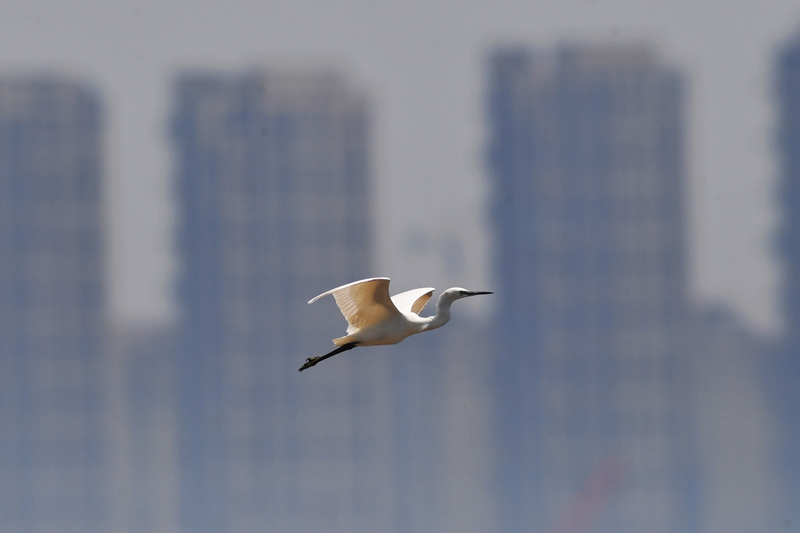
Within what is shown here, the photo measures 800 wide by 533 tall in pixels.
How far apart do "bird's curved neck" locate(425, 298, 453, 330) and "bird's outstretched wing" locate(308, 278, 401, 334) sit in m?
0.72

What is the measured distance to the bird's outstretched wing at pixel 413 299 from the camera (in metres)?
21.1

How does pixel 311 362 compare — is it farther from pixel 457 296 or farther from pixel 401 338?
pixel 457 296

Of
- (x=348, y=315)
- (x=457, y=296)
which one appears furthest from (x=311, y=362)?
(x=457, y=296)

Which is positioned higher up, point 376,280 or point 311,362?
point 376,280

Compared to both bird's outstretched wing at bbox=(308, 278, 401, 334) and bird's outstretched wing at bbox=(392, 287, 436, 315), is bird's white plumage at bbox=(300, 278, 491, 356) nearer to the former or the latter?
bird's outstretched wing at bbox=(308, 278, 401, 334)

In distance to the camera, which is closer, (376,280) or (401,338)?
(376,280)

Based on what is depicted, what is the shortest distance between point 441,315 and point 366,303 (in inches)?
61.5

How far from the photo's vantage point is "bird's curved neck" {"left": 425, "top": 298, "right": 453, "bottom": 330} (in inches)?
763

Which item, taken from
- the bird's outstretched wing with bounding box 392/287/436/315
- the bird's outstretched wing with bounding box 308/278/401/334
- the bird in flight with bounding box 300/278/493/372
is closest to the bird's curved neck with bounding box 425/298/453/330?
the bird in flight with bounding box 300/278/493/372

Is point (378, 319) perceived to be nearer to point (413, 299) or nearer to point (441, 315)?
point (441, 315)

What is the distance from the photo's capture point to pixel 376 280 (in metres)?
18.3

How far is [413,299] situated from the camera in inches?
850

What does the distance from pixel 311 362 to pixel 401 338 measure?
6.25ft

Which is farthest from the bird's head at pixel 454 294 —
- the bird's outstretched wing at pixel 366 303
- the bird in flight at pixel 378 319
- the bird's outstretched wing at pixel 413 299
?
the bird's outstretched wing at pixel 413 299
